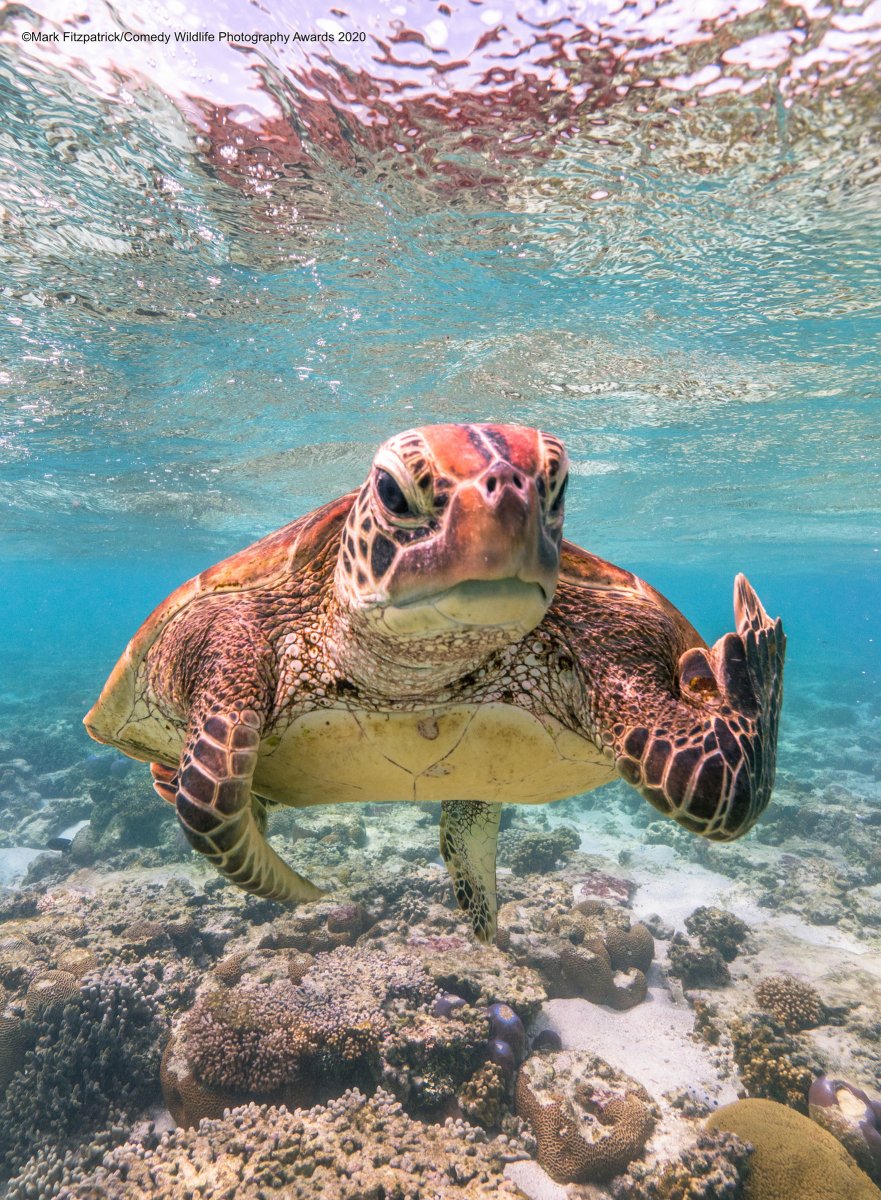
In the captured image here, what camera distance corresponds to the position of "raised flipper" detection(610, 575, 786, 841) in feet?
6.52

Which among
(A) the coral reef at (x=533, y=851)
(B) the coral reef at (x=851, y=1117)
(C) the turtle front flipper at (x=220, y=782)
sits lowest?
(A) the coral reef at (x=533, y=851)

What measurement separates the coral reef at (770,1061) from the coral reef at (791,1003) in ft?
0.59

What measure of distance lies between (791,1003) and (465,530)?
7143mm

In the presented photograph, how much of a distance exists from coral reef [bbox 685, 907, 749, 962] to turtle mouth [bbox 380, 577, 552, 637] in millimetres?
7558

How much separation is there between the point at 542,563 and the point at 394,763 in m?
1.47

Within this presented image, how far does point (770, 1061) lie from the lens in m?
5.29

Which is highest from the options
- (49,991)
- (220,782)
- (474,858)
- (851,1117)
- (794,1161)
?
(220,782)

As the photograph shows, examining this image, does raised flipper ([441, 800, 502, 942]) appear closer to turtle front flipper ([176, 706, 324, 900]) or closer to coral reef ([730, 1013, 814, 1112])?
turtle front flipper ([176, 706, 324, 900])

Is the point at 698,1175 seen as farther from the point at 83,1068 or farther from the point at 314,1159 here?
the point at 83,1068

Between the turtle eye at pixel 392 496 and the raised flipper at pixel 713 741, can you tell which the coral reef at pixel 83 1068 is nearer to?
the raised flipper at pixel 713 741

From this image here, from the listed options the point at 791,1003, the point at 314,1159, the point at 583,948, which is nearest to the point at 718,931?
the point at 791,1003

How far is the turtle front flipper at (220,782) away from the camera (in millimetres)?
2074

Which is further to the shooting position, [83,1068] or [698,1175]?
[83,1068]

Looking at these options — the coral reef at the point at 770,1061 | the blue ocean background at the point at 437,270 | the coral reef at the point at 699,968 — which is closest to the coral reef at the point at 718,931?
the coral reef at the point at 699,968
